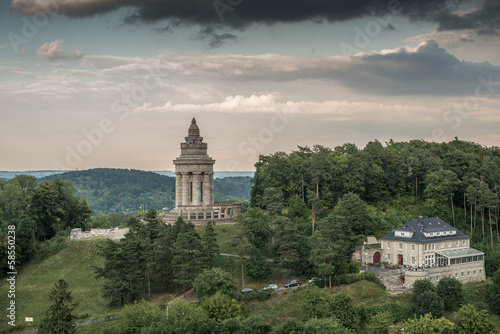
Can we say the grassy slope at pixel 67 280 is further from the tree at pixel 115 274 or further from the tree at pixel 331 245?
the tree at pixel 331 245

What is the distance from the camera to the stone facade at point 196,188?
8238 cm

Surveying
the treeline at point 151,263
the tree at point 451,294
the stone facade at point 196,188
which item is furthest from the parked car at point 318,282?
the stone facade at point 196,188

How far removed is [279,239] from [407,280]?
50.9 feet

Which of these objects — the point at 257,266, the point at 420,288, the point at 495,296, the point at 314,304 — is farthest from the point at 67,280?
the point at 495,296

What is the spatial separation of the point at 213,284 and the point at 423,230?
28808 millimetres

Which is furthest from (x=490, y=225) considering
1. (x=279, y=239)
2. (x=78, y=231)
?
(x=78, y=231)

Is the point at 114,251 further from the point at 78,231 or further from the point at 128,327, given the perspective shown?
the point at 78,231

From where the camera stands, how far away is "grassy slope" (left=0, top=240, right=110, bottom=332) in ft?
203

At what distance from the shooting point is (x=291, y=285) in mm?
61812

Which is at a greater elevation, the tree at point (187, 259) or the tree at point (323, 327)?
the tree at point (187, 259)

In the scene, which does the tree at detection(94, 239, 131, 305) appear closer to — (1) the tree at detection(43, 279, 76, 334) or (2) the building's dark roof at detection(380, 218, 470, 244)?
(1) the tree at detection(43, 279, 76, 334)

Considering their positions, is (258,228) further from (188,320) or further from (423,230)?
(423,230)

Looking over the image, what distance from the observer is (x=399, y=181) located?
88.4 meters

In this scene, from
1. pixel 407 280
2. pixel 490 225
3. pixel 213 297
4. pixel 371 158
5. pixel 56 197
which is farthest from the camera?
pixel 371 158
